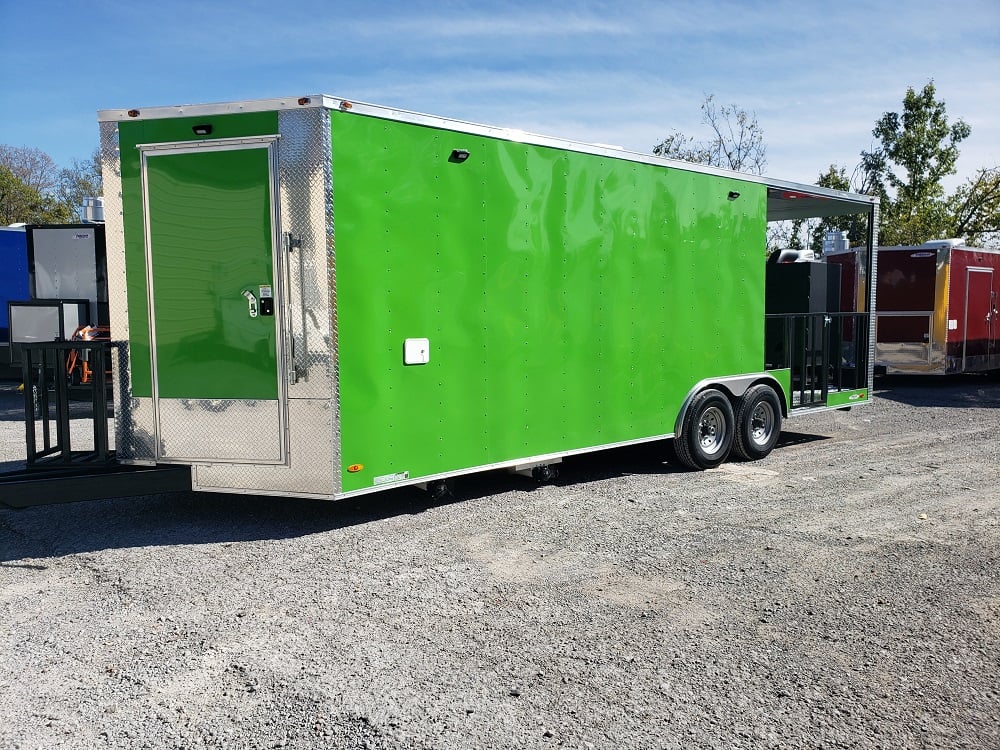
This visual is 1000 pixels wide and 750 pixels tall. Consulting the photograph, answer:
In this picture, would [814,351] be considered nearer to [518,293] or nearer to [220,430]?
[518,293]

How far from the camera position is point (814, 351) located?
10.0 m

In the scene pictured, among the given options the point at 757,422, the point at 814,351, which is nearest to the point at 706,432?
the point at 757,422

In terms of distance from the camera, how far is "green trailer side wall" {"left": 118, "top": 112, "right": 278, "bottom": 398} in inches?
230

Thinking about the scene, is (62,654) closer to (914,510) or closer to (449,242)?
(449,242)

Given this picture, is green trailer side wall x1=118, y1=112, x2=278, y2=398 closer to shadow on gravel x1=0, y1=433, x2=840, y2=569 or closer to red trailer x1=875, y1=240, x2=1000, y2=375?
shadow on gravel x1=0, y1=433, x2=840, y2=569

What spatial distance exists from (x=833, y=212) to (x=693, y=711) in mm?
8598

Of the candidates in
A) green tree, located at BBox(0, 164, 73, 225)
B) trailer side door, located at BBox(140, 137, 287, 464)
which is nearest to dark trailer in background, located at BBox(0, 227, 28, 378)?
trailer side door, located at BBox(140, 137, 287, 464)

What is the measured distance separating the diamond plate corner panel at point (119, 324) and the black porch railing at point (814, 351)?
6.43 meters

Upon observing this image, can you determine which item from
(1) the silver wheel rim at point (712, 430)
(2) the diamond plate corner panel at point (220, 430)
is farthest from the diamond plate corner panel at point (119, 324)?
(1) the silver wheel rim at point (712, 430)

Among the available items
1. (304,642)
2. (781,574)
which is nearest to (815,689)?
(781,574)

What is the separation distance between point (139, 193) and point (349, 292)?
1.59 meters

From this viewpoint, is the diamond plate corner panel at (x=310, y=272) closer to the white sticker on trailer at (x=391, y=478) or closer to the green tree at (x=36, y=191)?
the white sticker on trailer at (x=391, y=478)

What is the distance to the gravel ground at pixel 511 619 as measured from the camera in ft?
11.3

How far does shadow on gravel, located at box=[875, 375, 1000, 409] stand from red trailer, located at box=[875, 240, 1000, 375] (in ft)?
1.31
